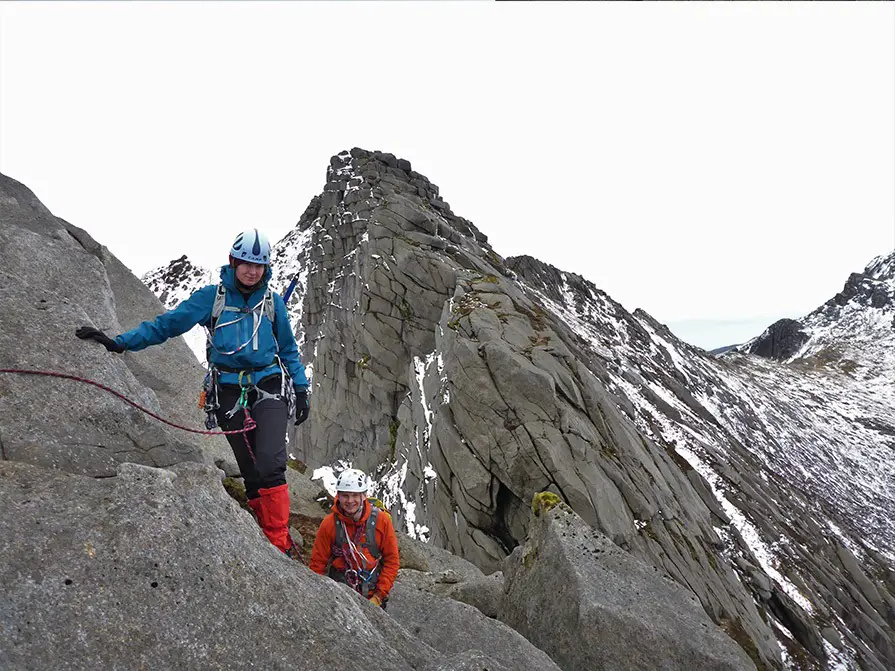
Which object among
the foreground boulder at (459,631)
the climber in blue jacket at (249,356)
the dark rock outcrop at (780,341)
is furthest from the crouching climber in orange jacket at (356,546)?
the dark rock outcrop at (780,341)

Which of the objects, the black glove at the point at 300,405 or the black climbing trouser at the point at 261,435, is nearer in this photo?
the black climbing trouser at the point at 261,435

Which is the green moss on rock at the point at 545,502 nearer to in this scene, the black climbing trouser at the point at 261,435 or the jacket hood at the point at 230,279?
the black climbing trouser at the point at 261,435

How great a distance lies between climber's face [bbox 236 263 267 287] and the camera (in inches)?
308

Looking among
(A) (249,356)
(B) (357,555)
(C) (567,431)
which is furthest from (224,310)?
(C) (567,431)

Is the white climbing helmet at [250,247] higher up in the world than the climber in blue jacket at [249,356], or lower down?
higher up

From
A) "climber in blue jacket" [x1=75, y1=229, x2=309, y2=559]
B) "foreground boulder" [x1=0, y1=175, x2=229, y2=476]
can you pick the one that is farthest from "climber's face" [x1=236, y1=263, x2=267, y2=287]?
"foreground boulder" [x1=0, y1=175, x2=229, y2=476]

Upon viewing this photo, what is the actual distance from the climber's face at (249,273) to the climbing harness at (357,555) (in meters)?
4.16

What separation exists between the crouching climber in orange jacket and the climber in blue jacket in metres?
0.70

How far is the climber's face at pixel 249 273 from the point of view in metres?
7.83

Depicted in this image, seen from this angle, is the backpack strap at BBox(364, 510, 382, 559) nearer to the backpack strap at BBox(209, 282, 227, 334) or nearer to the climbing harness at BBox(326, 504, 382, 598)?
the climbing harness at BBox(326, 504, 382, 598)

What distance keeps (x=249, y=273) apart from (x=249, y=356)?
4.22 ft

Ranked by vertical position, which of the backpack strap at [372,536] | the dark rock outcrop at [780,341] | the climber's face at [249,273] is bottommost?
the backpack strap at [372,536]

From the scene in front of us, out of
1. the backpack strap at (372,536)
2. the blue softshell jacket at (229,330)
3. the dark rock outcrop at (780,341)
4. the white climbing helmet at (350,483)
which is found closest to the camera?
the blue softshell jacket at (229,330)

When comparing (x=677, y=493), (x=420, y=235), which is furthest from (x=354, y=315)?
(x=677, y=493)
